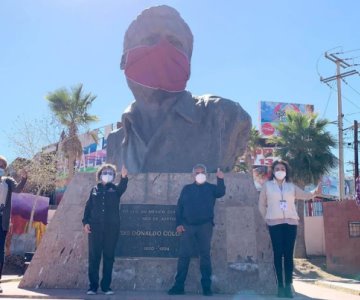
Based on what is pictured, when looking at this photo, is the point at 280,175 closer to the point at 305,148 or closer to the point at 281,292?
the point at 281,292

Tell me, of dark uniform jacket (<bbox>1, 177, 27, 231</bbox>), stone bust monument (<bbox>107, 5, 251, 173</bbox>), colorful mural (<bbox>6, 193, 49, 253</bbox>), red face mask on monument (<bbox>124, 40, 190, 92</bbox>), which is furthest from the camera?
colorful mural (<bbox>6, 193, 49, 253</bbox>)

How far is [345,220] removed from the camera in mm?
20000

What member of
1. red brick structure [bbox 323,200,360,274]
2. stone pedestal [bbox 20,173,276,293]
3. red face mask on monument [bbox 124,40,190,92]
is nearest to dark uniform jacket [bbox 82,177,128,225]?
stone pedestal [bbox 20,173,276,293]

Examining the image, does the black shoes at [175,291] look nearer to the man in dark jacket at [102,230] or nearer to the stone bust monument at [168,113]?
the man in dark jacket at [102,230]

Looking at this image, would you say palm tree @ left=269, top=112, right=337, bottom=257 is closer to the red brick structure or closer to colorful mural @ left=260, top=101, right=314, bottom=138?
the red brick structure

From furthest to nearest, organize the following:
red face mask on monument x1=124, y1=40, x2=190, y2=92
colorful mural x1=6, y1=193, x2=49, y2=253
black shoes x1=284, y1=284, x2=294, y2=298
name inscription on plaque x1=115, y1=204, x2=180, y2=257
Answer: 1. colorful mural x1=6, y1=193, x2=49, y2=253
2. red face mask on monument x1=124, y1=40, x2=190, y2=92
3. name inscription on plaque x1=115, y1=204, x2=180, y2=257
4. black shoes x1=284, y1=284, x2=294, y2=298

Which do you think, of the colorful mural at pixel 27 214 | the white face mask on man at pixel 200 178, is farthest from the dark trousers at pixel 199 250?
the colorful mural at pixel 27 214

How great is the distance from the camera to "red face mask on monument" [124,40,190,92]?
27.8ft

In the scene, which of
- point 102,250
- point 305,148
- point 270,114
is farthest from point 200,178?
point 270,114

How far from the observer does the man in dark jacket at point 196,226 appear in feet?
19.3

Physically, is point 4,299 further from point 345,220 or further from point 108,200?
point 345,220

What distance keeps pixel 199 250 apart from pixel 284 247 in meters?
0.99

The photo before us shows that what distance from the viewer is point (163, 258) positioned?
260 inches

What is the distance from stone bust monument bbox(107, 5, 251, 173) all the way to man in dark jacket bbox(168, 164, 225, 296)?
1824 millimetres
